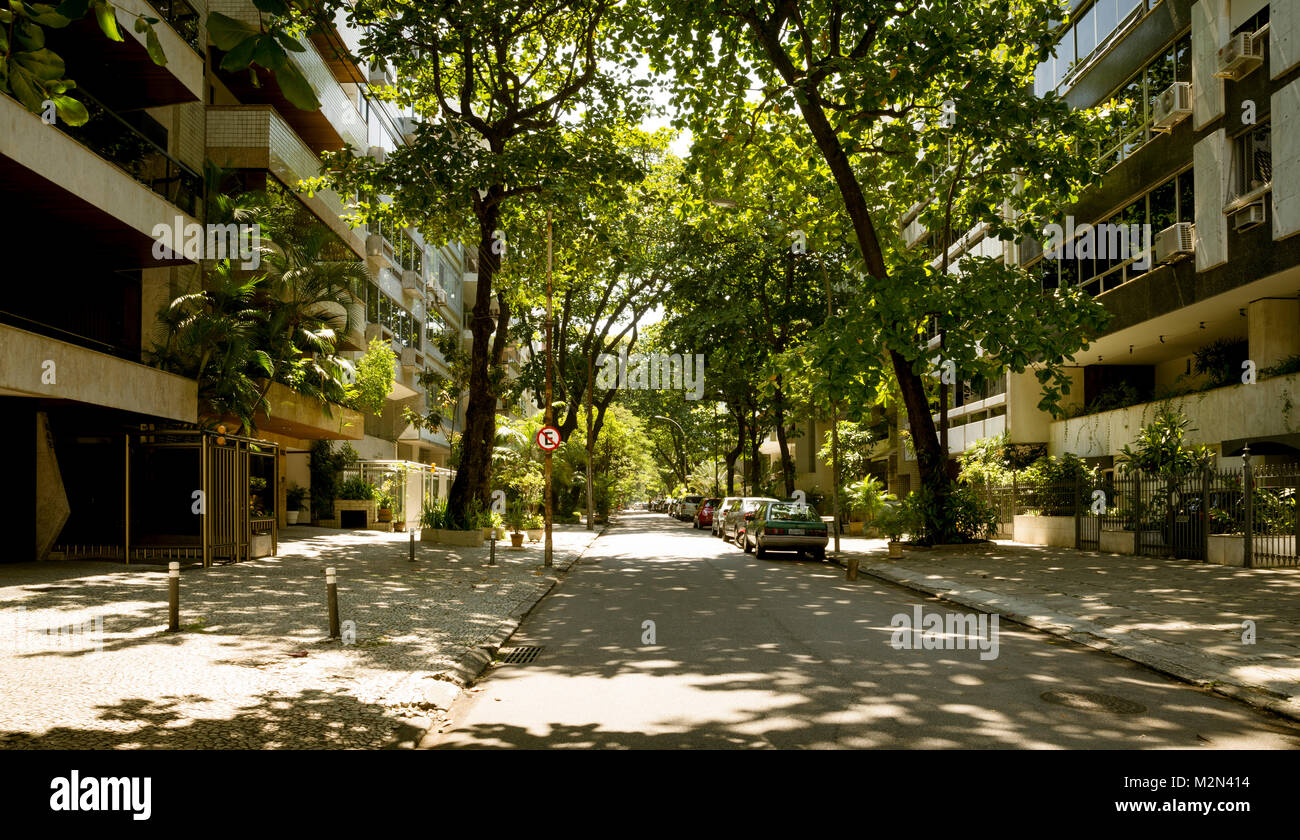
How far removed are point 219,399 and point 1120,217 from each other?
75.3 ft

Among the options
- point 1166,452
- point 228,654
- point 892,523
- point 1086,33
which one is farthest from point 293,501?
point 1086,33

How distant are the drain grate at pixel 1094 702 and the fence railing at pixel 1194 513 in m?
11.6

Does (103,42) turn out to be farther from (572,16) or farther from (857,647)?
(857,647)

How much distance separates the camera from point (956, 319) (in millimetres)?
20484

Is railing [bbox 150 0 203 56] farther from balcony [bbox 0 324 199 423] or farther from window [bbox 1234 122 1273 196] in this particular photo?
window [bbox 1234 122 1273 196]

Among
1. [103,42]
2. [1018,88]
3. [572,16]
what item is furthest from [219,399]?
[1018,88]

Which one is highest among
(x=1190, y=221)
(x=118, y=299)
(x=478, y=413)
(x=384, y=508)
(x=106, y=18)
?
(x=1190, y=221)

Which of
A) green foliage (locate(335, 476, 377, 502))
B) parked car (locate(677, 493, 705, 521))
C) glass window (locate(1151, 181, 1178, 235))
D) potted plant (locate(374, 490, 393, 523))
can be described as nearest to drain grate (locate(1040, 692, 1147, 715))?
glass window (locate(1151, 181, 1178, 235))

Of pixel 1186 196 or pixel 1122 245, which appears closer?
pixel 1186 196

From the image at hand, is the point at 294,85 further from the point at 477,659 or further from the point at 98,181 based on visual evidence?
the point at 98,181

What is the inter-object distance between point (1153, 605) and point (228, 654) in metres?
11.0

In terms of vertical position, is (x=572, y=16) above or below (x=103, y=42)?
above

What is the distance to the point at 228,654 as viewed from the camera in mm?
8797

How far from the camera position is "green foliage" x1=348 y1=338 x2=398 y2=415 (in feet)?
106
